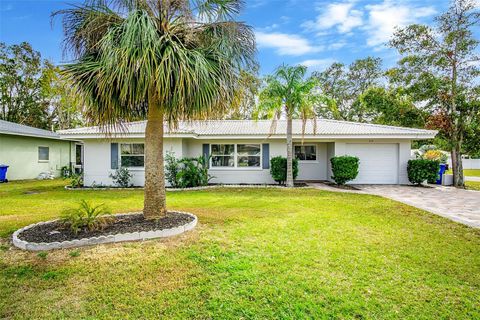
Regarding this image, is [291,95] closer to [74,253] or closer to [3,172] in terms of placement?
[74,253]

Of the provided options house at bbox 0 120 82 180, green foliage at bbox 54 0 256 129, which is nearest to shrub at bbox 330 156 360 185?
green foliage at bbox 54 0 256 129

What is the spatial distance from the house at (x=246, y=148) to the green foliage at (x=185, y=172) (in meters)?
0.64

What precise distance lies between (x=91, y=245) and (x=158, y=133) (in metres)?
2.68

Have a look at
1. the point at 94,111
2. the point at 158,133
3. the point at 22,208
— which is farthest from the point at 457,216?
Answer: the point at 22,208

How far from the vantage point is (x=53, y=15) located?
5.80 m

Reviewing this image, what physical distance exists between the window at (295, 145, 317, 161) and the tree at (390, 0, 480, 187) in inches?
→ 259

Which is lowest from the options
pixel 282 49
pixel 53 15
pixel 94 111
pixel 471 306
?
pixel 471 306

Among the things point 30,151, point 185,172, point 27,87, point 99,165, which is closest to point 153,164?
point 185,172

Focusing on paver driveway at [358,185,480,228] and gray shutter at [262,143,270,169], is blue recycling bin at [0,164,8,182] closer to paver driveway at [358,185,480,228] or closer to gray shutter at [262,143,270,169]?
gray shutter at [262,143,270,169]

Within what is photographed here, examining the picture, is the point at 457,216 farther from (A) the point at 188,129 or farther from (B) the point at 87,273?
(A) the point at 188,129

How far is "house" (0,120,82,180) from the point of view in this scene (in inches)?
679

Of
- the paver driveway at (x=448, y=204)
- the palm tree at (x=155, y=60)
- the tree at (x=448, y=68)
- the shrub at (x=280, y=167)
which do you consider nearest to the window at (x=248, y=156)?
the shrub at (x=280, y=167)

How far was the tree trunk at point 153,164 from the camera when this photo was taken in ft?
20.0

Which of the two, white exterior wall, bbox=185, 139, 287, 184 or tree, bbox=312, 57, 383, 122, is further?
tree, bbox=312, 57, 383, 122
